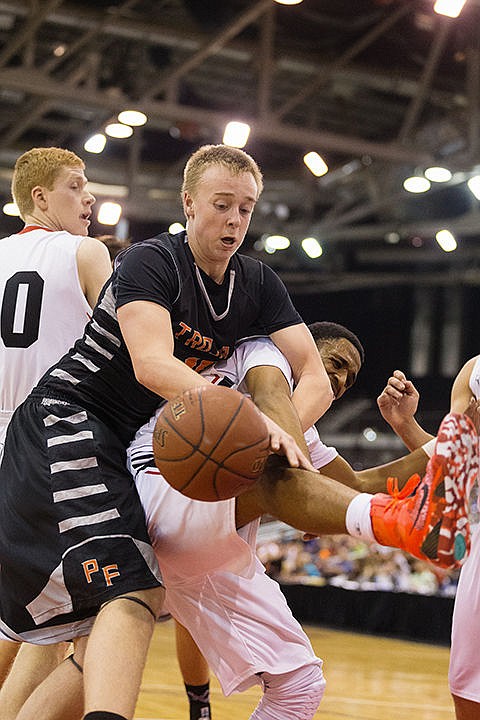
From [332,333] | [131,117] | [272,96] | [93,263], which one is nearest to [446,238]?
[272,96]

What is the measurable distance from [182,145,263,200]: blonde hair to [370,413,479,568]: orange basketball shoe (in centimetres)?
113

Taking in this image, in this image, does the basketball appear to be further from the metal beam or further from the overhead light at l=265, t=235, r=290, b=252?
the overhead light at l=265, t=235, r=290, b=252

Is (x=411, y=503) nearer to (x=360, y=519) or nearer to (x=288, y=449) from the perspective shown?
(x=360, y=519)

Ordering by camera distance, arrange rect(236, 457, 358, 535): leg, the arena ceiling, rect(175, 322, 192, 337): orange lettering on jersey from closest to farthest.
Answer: rect(236, 457, 358, 535): leg < rect(175, 322, 192, 337): orange lettering on jersey < the arena ceiling

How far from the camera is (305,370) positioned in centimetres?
360

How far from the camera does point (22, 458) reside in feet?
10.5

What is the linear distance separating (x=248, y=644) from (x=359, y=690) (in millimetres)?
5476

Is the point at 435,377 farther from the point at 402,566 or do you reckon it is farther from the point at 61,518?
the point at 61,518

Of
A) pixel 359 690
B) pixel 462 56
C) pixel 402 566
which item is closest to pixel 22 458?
pixel 359 690

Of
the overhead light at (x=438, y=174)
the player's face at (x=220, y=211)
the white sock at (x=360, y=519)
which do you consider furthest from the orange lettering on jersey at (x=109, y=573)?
the overhead light at (x=438, y=174)

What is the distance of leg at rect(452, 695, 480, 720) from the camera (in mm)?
3350

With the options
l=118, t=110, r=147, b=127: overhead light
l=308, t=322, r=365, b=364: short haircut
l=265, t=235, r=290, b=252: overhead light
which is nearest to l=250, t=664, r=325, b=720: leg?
l=308, t=322, r=365, b=364: short haircut

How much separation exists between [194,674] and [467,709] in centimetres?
149

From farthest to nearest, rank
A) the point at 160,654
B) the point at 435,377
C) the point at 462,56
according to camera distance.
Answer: the point at 435,377 → the point at 462,56 → the point at 160,654
